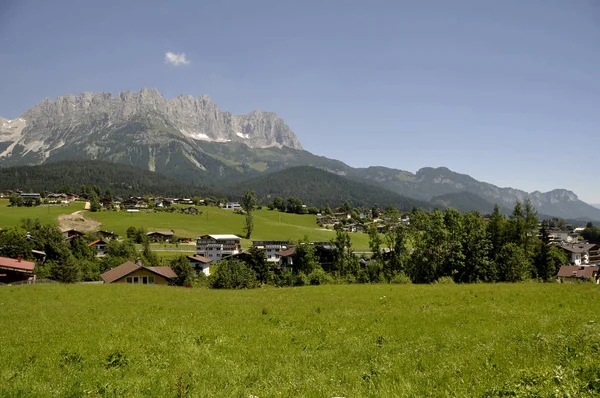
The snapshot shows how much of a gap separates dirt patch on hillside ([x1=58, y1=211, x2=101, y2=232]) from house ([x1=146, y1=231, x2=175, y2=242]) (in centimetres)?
2850

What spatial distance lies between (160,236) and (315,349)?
172m

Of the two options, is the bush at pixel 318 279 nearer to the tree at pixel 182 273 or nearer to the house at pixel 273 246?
the tree at pixel 182 273

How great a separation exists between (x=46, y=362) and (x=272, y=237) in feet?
577

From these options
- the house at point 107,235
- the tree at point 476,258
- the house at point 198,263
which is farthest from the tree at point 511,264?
the house at point 107,235

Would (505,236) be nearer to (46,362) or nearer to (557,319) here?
(557,319)

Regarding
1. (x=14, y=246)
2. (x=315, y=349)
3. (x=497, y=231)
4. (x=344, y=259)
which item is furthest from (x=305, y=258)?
(x=315, y=349)

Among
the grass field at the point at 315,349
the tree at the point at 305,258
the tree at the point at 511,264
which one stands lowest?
the tree at the point at 305,258

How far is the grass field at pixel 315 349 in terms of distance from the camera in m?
9.84

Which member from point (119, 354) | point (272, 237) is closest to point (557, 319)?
point (119, 354)

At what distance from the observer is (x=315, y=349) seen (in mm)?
14992

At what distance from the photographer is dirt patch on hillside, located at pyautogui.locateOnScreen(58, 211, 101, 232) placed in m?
177

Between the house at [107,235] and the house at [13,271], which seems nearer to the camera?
the house at [13,271]

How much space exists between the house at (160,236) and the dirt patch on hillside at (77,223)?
28.5 m

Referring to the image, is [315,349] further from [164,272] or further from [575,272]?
[575,272]
